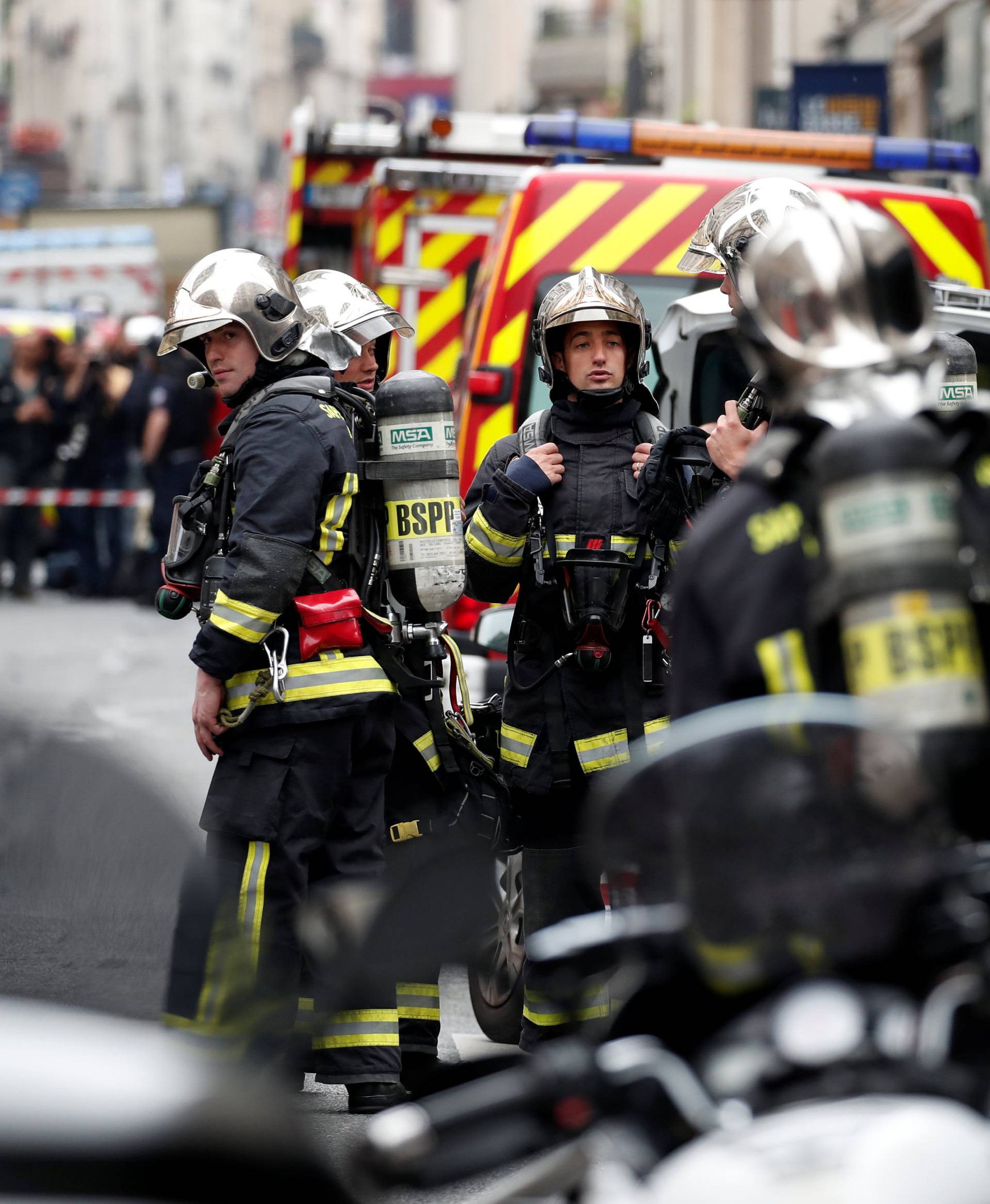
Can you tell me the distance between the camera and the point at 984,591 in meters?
2.15

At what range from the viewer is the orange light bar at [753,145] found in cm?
749

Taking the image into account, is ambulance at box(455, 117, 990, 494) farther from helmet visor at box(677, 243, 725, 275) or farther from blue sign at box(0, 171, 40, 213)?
blue sign at box(0, 171, 40, 213)

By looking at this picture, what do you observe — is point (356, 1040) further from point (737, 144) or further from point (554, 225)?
point (737, 144)

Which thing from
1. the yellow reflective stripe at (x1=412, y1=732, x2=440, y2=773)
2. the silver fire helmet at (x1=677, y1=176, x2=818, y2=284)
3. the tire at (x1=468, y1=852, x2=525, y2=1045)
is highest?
the silver fire helmet at (x1=677, y1=176, x2=818, y2=284)

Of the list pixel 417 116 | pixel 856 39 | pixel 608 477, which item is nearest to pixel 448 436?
pixel 608 477

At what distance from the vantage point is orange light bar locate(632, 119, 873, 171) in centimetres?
749

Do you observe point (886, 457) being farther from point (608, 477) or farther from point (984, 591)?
point (608, 477)

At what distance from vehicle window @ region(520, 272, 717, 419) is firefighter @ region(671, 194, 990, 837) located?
3.58 meters

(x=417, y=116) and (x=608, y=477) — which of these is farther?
(x=417, y=116)

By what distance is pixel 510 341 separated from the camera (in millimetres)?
6215

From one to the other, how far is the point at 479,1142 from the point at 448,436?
299 centimetres

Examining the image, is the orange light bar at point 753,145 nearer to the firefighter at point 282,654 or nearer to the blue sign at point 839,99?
the firefighter at point 282,654

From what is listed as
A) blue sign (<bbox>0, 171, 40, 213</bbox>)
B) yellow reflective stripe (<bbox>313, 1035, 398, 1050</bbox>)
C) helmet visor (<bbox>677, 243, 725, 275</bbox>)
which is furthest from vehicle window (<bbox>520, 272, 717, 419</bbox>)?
blue sign (<bbox>0, 171, 40, 213</bbox>)

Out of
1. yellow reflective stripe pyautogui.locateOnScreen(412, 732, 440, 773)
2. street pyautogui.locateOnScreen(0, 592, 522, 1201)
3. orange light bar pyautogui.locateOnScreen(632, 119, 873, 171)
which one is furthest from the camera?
orange light bar pyautogui.locateOnScreen(632, 119, 873, 171)
